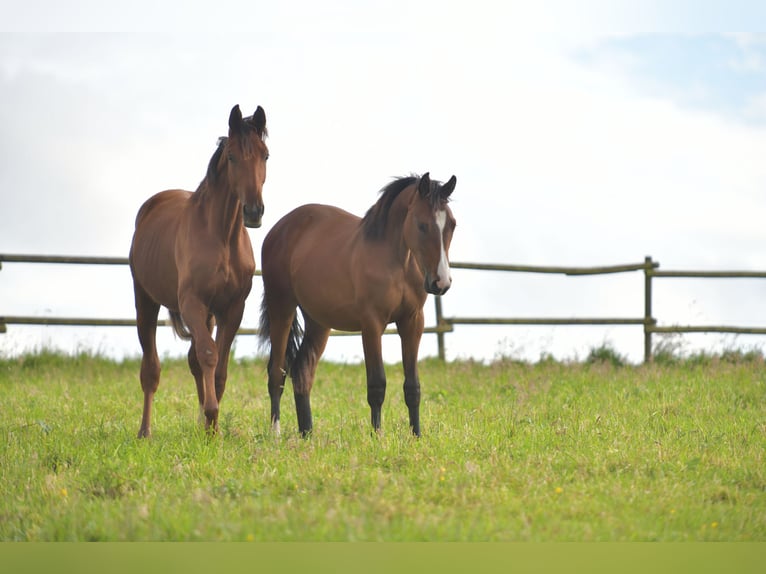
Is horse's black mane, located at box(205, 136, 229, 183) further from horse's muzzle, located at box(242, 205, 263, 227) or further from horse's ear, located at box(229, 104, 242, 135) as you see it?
horse's muzzle, located at box(242, 205, 263, 227)

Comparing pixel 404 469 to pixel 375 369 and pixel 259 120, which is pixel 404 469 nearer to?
pixel 375 369

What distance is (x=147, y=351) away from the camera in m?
8.16

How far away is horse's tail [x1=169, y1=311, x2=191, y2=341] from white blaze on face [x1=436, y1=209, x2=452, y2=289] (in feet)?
9.53

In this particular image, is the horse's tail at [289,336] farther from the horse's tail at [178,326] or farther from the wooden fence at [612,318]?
the wooden fence at [612,318]

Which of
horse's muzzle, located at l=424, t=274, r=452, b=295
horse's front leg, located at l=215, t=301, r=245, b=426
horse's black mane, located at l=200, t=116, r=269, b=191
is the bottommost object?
horse's front leg, located at l=215, t=301, r=245, b=426

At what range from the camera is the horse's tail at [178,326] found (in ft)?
26.8

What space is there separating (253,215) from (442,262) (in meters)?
1.43

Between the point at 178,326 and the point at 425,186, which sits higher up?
the point at 425,186

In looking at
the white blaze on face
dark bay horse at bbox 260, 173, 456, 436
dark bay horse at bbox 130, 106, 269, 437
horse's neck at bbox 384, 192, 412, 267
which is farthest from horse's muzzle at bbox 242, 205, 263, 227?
the white blaze on face

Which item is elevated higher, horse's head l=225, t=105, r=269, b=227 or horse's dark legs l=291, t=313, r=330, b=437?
horse's head l=225, t=105, r=269, b=227

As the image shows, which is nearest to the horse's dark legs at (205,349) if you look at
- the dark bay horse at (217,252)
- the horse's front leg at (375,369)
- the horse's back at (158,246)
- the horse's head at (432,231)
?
the dark bay horse at (217,252)

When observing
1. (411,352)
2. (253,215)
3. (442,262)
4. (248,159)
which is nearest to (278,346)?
(411,352)

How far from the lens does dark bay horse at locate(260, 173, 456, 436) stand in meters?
6.51

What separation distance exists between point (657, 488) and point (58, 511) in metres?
3.70
